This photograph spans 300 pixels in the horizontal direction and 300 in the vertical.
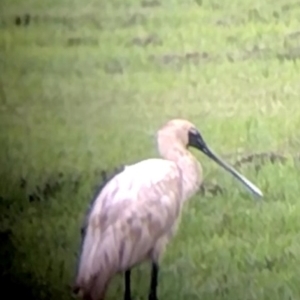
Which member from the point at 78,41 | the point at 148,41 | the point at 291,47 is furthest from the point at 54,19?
the point at 291,47

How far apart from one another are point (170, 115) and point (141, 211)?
26cm

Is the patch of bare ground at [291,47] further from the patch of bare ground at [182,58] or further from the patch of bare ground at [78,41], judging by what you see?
the patch of bare ground at [78,41]

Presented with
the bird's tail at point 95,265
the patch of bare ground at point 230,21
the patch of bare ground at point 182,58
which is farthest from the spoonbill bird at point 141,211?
the patch of bare ground at point 230,21

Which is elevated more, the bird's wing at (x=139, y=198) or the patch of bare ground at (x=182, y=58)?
the patch of bare ground at (x=182, y=58)

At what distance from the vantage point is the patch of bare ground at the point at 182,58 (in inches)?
85.6

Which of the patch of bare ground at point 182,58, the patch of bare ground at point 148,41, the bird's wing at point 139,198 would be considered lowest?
the bird's wing at point 139,198

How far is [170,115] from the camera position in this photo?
85.7 inches

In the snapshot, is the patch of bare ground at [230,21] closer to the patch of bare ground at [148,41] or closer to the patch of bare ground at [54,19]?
the patch of bare ground at [148,41]

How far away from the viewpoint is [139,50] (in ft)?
7.16

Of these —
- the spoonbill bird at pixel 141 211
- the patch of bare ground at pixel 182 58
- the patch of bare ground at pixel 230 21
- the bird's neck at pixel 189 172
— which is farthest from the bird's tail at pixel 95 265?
the patch of bare ground at pixel 230 21

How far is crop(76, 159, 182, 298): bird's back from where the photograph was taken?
7.04ft

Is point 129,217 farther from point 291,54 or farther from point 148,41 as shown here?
point 291,54

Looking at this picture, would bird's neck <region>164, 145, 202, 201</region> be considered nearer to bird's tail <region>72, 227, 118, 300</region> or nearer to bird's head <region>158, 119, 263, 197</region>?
bird's head <region>158, 119, 263, 197</region>

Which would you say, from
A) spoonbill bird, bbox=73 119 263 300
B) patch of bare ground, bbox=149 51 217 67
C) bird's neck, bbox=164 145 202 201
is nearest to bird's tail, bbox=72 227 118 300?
spoonbill bird, bbox=73 119 263 300
